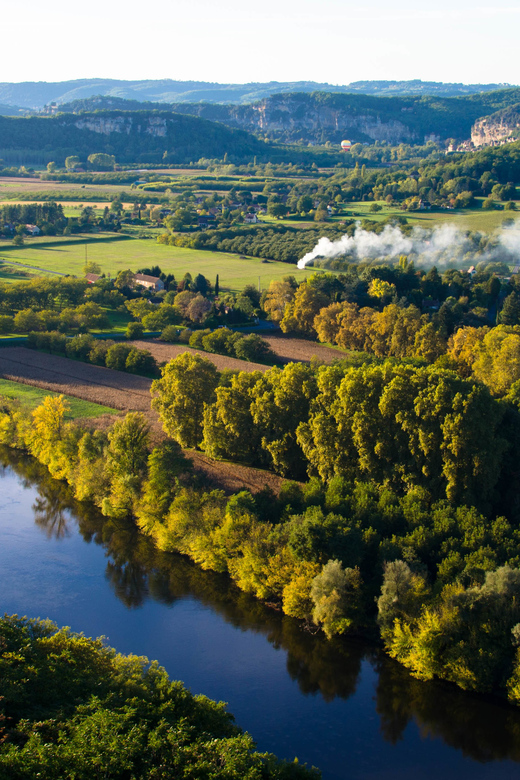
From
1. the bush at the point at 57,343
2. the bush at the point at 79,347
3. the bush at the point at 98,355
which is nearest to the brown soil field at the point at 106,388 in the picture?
the bush at the point at 98,355

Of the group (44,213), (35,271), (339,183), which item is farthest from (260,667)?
(339,183)

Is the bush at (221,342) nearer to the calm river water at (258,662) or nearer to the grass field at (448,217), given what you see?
the calm river water at (258,662)

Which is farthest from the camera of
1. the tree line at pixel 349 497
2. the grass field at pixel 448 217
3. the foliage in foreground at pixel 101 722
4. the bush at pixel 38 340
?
the grass field at pixel 448 217

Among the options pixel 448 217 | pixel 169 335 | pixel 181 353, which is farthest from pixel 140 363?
pixel 448 217

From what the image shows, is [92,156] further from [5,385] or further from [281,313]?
[5,385]

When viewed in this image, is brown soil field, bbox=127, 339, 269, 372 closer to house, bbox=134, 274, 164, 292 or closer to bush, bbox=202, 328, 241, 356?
bush, bbox=202, 328, 241, 356

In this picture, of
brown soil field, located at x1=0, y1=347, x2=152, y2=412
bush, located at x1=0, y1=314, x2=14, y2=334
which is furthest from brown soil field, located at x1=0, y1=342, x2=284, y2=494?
bush, located at x1=0, y1=314, x2=14, y2=334
